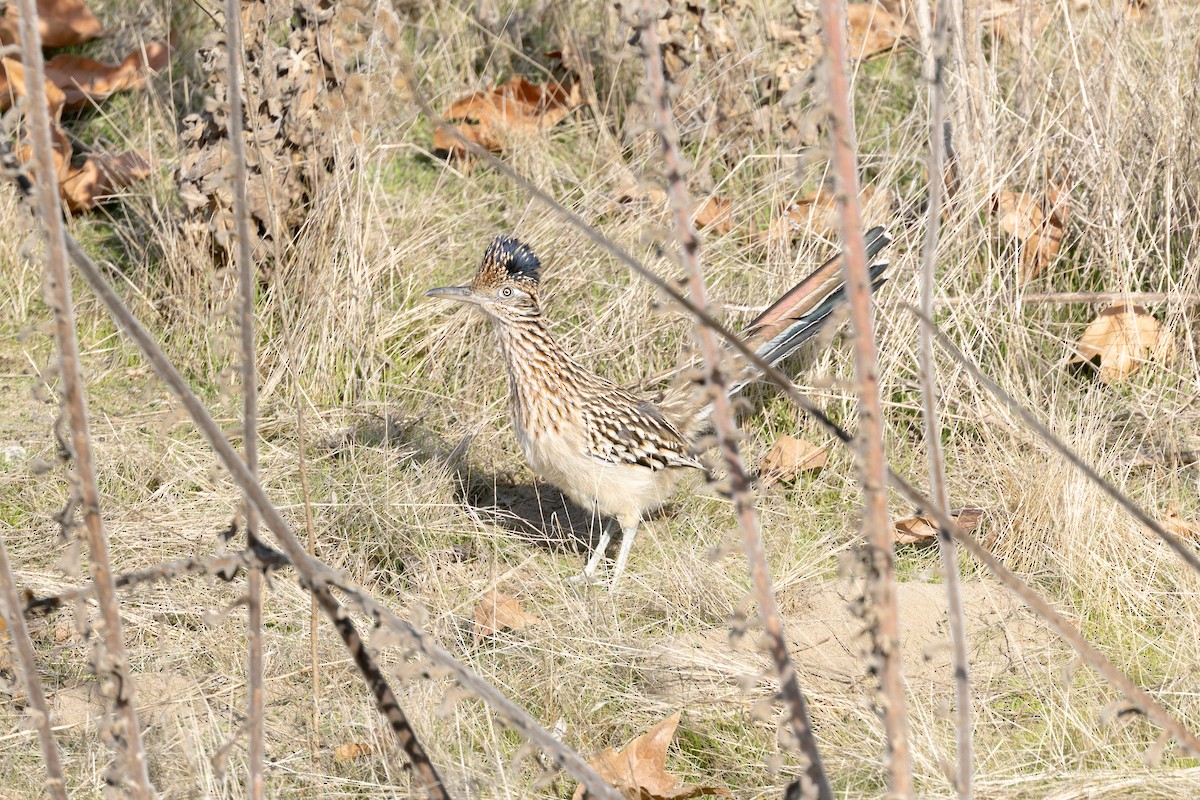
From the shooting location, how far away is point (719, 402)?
1.74 meters

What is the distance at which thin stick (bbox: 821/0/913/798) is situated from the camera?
1.57 m

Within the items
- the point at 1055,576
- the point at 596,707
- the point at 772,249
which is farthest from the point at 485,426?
the point at 1055,576

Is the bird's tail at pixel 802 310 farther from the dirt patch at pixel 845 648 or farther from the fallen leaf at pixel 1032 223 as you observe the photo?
the dirt patch at pixel 845 648

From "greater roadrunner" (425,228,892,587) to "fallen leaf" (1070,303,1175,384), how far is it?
83 cm

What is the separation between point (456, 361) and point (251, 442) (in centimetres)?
300

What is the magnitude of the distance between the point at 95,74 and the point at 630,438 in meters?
3.23

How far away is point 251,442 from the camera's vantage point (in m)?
2.02

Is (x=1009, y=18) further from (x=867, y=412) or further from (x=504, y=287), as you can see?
(x=867, y=412)

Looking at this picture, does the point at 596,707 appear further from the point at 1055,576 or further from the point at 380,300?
the point at 380,300

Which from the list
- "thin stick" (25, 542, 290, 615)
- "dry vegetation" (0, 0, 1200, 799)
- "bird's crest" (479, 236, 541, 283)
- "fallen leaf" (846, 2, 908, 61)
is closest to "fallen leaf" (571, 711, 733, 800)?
"dry vegetation" (0, 0, 1200, 799)

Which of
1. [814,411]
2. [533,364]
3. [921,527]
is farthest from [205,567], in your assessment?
[921,527]

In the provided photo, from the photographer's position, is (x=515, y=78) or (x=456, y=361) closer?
(x=456, y=361)

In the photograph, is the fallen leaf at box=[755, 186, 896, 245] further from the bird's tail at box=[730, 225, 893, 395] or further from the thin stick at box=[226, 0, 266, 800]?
the thin stick at box=[226, 0, 266, 800]

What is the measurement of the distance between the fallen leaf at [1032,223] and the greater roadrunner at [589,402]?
2.10ft
